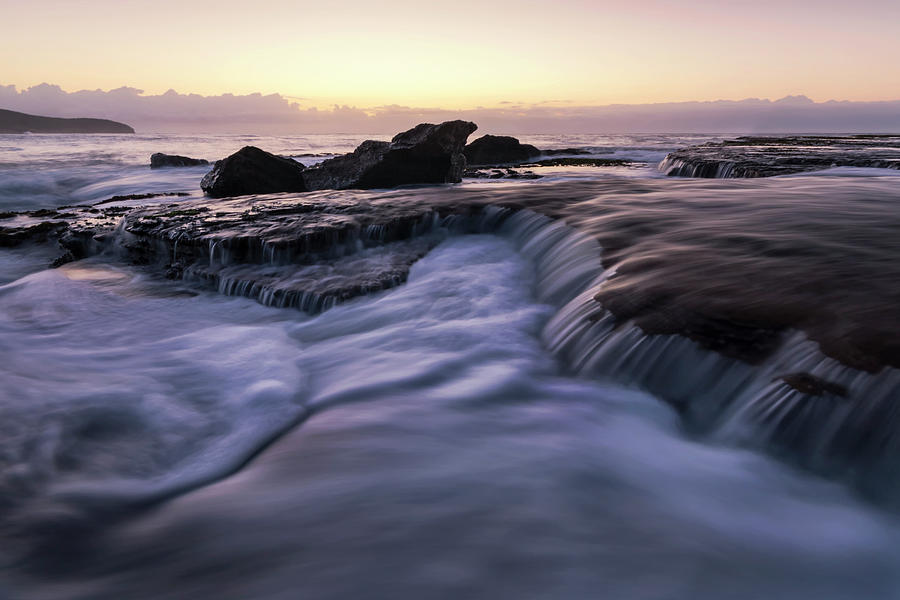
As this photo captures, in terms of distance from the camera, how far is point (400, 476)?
3379 millimetres

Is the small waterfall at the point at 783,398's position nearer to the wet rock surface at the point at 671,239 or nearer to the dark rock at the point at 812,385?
the dark rock at the point at 812,385

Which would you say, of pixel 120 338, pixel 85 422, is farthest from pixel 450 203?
pixel 85 422

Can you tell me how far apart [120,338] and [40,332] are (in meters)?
1.04

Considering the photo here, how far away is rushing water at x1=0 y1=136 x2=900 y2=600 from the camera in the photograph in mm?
2527

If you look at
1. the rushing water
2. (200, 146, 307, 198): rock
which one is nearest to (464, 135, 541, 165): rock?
(200, 146, 307, 198): rock

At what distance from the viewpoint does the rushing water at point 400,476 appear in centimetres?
253

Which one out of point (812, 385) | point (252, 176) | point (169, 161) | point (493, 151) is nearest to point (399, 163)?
point (252, 176)

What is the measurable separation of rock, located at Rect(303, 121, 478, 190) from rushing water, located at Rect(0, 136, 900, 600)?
1036 centimetres

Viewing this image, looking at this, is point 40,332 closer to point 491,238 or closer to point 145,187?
point 491,238

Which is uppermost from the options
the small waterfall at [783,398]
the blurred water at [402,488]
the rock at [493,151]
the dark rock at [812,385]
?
the rock at [493,151]

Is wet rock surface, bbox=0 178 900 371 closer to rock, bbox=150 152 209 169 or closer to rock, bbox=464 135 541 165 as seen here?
rock, bbox=150 152 209 169

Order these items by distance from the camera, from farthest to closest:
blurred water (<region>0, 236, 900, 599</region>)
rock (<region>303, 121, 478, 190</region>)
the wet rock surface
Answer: rock (<region>303, 121, 478, 190</region>)
the wet rock surface
blurred water (<region>0, 236, 900, 599</region>)

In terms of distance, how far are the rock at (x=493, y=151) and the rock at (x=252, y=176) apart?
1968 centimetres

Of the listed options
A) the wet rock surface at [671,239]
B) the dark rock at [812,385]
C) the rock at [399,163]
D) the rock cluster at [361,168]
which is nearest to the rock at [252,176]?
the rock cluster at [361,168]
